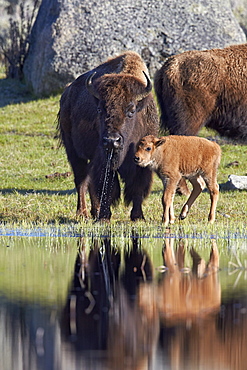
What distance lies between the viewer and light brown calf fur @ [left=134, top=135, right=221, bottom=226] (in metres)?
9.06

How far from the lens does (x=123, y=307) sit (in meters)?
4.91

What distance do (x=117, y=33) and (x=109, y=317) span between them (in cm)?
1538

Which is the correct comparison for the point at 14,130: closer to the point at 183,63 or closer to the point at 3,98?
the point at 3,98

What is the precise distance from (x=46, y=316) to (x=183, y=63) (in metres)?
7.30

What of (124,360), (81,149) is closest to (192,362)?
(124,360)

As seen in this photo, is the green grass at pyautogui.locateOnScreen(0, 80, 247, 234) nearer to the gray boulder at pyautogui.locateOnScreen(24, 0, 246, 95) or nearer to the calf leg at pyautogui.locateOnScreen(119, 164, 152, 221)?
the calf leg at pyautogui.locateOnScreen(119, 164, 152, 221)

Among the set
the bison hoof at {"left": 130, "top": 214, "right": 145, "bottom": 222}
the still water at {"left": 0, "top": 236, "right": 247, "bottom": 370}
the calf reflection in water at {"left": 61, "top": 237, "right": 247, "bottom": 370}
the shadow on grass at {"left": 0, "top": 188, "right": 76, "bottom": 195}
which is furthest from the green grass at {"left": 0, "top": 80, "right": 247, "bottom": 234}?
the calf reflection in water at {"left": 61, "top": 237, "right": 247, "bottom": 370}

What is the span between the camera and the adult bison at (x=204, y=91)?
36.5 ft

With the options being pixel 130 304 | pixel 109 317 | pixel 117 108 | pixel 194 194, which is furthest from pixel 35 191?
pixel 109 317

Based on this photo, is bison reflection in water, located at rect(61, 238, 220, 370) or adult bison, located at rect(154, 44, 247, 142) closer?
bison reflection in water, located at rect(61, 238, 220, 370)

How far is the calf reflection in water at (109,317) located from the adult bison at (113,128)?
2663mm

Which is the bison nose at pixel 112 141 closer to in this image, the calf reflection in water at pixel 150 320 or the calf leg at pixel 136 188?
the calf leg at pixel 136 188

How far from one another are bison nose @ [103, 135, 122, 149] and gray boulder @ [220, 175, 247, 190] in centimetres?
419

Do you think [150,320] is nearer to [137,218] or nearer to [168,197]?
[168,197]
